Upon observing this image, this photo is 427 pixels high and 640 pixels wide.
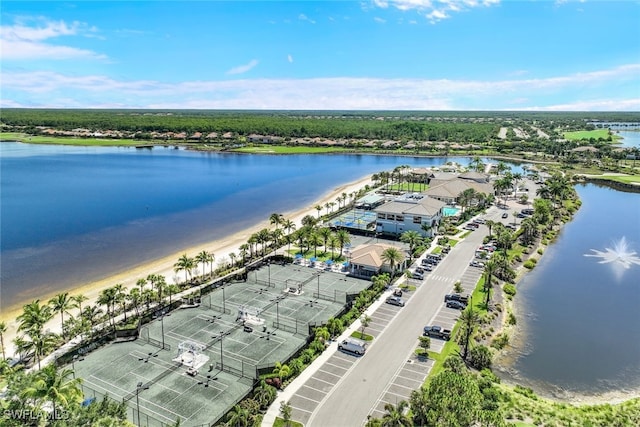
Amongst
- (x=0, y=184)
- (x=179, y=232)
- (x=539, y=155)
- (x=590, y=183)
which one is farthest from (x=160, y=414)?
(x=539, y=155)

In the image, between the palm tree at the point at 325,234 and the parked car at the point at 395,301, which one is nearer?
the parked car at the point at 395,301

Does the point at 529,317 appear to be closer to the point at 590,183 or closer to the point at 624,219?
the point at 624,219

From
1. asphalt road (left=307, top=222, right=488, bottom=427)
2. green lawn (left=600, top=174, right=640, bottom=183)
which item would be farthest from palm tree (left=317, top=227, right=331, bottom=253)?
green lawn (left=600, top=174, right=640, bottom=183)

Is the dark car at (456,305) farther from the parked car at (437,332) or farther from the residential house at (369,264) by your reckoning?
the residential house at (369,264)

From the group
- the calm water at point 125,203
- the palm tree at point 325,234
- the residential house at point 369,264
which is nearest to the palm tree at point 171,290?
the calm water at point 125,203

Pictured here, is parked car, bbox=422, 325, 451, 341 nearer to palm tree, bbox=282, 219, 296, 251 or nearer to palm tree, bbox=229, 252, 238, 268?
palm tree, bbox=229, 252, 238, 268
